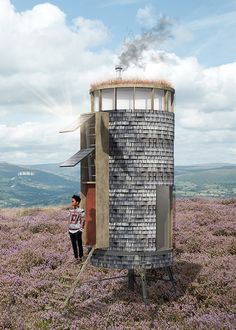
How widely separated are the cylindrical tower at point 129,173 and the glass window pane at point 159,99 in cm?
9

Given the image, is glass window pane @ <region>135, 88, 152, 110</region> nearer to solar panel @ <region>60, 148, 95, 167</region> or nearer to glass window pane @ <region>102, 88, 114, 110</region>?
glass window pane @ <region>102, 88, 114, 110</region>

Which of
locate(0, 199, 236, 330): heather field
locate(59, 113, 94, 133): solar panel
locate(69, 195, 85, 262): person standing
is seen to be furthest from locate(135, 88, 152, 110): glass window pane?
locate(0, 199, 236, 330): heather field

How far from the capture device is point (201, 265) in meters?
18.2

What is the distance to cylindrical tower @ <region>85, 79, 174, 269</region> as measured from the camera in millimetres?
13375

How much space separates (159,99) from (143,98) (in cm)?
56

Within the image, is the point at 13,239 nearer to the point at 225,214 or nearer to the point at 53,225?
the point at 53,225

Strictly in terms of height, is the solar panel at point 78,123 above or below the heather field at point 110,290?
above

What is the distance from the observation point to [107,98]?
13750 mm

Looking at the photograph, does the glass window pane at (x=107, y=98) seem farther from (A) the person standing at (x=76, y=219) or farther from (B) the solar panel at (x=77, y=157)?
(A) the person standing at (x=76, y=219)

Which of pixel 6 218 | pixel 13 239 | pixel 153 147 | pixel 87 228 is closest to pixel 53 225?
pixel 13 239

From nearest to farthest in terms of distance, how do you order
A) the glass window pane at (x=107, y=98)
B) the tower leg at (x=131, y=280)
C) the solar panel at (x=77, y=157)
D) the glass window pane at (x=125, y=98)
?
the solar panel at (x=77, y=157)
the glass window pane at (x=125, y=98)
the glass window pane at (x=107, y=98)
the tower leg at (x=131, y=280)

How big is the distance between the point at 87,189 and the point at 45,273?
5142 mm

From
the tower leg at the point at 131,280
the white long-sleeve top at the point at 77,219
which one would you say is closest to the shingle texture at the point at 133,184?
the white long-sleeve top at the point at 77,219

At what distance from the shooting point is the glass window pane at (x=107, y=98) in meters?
13.7
